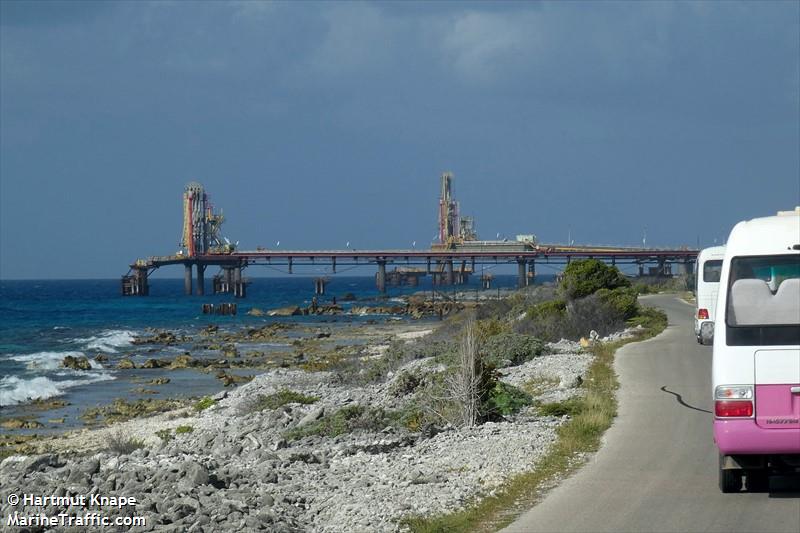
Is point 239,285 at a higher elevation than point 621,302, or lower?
lower

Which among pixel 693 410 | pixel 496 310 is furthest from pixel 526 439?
pixel 496 310

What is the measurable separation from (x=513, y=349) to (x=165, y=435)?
28.7 feet

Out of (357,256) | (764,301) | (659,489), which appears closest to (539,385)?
(659,489)

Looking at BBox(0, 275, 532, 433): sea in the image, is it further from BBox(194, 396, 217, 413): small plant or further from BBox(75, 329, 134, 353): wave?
BBox(194, 396, 217, 413): small plant

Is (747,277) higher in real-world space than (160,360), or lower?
higher

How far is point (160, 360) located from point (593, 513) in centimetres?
3209

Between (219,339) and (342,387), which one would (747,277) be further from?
(219,339)

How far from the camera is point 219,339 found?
51.0 meters

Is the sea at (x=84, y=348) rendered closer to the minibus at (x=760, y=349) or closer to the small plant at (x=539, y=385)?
the small plant at (x=539, y=385)

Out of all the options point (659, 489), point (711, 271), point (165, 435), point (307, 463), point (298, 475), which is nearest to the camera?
point (659, 489)

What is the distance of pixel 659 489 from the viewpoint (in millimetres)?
9461

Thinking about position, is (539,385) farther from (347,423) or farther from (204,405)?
(204,405)

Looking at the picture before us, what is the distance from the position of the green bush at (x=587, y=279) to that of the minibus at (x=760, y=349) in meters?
28.7

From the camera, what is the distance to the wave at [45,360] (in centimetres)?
3781
